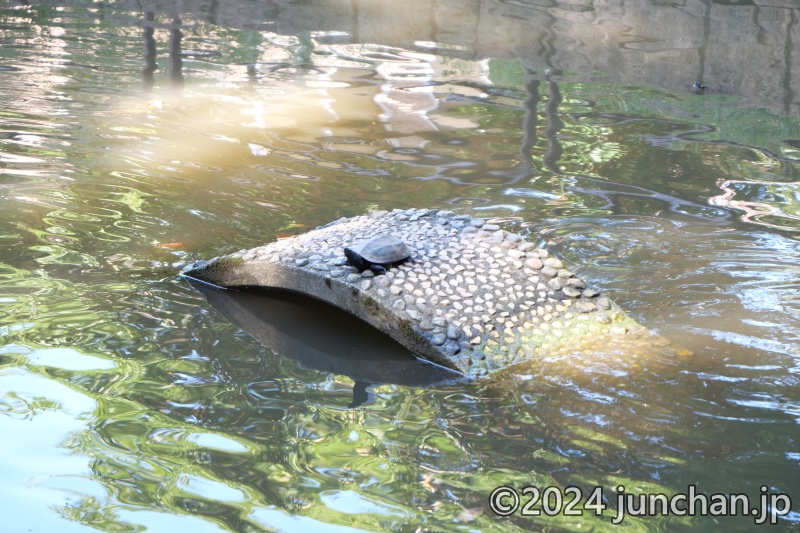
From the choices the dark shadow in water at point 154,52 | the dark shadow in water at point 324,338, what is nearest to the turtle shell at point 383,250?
the dark shadow in water at point 324,338

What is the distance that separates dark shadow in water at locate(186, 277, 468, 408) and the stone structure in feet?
0.23

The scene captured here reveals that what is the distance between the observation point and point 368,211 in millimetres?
5004

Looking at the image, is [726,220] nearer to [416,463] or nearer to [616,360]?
[616,360]

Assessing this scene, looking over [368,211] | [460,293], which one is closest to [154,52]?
[368,211]

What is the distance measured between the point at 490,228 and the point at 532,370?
3.08ft

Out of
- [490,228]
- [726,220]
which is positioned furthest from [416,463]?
[726,220]

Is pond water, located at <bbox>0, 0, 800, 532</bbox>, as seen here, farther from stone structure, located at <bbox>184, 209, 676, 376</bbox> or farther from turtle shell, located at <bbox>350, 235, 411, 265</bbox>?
turtle shell, located at <bbox>350, 235, 411, 265</bbox>

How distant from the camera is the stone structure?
134 inches

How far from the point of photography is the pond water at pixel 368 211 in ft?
8.42

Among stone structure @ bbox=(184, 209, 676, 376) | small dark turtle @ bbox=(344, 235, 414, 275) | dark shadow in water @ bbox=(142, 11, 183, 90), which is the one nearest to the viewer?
stone structure @ bbox=(184, 209, 676, 376)

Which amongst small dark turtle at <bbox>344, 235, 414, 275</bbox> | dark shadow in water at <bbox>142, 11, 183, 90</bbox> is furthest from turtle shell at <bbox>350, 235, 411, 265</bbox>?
dark shadow in water at <bbox>142, 11, 183, 90</bbox>

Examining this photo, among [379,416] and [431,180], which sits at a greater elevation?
[431,180]

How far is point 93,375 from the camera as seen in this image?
311cm

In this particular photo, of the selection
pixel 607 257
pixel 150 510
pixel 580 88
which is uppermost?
pixel 580 88
